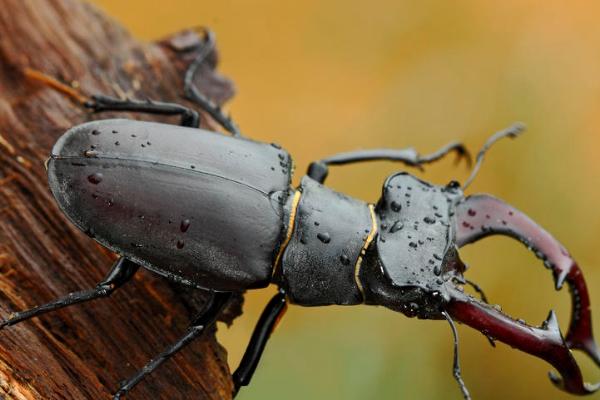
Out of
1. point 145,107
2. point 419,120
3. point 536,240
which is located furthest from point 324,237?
point 419,120

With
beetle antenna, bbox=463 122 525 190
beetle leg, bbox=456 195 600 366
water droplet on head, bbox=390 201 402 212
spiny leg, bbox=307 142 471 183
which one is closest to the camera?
beetle leg, bbox=456 195 600 366

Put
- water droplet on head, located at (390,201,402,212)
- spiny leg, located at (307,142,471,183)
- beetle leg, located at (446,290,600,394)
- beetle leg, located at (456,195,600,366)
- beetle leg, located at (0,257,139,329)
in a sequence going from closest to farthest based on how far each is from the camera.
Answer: beetle leg, located at (446,290,600,394)
beetle leg, located at (0,257,139,329)
beetle leg, located at (456,195,600,366)
water droplet on head, located at (390,201,402,212)
spiny leg, located at (307,142,471,183)

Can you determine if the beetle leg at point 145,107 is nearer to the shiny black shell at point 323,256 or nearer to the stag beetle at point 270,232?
the stag beetle at point 270,232

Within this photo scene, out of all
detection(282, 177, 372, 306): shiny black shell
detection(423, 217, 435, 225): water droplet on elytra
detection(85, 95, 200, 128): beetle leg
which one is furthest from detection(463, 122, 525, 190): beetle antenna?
detection(85, 95, 200, 128): beetle leg

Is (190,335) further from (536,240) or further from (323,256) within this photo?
(536,240)

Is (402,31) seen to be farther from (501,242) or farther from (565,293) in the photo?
(565,293)

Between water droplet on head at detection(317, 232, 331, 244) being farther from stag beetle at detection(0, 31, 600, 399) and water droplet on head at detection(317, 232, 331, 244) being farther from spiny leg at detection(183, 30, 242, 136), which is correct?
spiny leg at detection(183, 30, 242, 136)

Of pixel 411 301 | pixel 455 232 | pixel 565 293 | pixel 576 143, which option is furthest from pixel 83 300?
pixel 576 143
